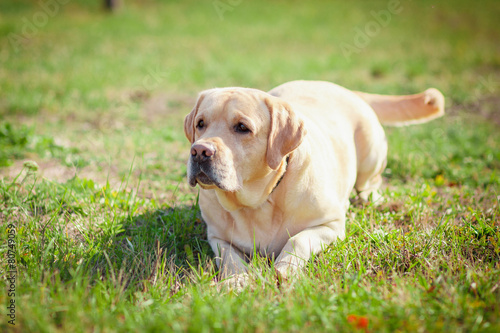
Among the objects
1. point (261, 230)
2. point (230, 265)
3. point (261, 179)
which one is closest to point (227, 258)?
point (230, 265)

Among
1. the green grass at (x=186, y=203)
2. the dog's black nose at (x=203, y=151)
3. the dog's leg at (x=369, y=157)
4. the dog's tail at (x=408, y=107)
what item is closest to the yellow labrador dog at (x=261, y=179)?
the dog's black nose at (x=203, y=151)

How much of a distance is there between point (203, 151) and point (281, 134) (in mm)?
556

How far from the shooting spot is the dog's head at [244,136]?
2436mm

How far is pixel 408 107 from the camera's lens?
397 centimetres

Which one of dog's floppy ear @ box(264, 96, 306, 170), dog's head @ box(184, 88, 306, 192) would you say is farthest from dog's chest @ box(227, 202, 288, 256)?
dog's floppy ear @ box(264, 96, 306, 170)

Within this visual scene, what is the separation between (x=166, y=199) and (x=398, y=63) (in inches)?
333

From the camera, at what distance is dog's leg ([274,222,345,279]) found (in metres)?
2.36

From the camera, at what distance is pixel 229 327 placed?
168 centimetres

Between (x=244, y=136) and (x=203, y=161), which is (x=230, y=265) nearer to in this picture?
(x=203, y=161)

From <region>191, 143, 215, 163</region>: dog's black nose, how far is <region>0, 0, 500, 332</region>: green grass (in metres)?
0.65

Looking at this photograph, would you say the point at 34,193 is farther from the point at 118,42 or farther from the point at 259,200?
the point at 118,42

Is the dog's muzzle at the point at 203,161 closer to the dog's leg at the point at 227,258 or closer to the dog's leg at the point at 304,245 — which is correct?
the dog's leg at the point at 227,258

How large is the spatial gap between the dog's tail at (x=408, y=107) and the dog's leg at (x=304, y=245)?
1790 millimetres

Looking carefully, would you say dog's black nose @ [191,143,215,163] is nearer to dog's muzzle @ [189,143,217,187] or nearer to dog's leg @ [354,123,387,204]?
dog's muzzle @ [189,143,217,187]
